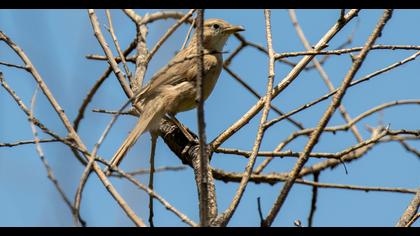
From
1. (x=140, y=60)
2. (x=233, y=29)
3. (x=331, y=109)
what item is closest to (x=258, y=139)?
(x=331, y=109)

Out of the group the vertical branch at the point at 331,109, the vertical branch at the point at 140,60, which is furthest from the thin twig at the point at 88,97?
the vertical branch at the point at 331,109

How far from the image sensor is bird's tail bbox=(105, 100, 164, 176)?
5430 mm

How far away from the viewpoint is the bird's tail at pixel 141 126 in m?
5.43

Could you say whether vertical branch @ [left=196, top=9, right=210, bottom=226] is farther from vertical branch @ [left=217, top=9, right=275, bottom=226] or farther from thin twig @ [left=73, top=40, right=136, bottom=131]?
thin twig @ [left=73, top=40, right=136, bottom=131]

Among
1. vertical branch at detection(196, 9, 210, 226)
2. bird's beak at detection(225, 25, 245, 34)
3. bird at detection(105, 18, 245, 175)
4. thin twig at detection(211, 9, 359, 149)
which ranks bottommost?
vertical branch at detection(196, 9, 210, 226)

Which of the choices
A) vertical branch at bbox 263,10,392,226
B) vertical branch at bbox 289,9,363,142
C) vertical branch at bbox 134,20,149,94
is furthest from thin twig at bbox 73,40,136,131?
vertical branch at bbox 263,10,392,226

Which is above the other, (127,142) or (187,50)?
(187,50)

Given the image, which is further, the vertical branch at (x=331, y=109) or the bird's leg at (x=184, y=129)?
the bird's leg at (x=184, y=129)

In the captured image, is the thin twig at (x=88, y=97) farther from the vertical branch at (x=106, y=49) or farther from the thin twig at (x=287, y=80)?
the thin twig at (x=287, y=80)

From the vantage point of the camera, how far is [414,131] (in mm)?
4645
